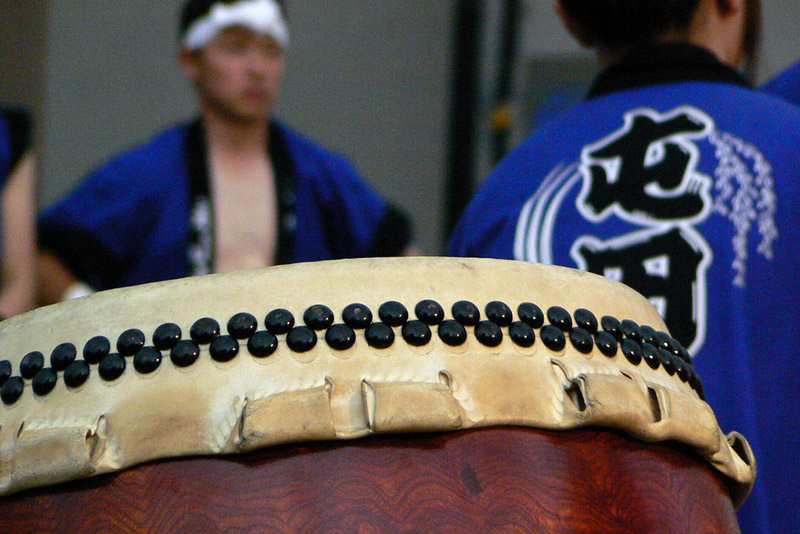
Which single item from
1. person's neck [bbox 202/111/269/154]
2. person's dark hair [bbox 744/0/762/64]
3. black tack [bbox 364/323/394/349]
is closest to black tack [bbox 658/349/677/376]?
black tack [bbox 364/323/394/349]

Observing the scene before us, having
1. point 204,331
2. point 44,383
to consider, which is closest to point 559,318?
point 204,331

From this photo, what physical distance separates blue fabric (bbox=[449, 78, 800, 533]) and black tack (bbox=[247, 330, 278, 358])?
558 mm

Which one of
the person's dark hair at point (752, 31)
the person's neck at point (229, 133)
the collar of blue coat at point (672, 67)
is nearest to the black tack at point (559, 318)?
the collar of blue coat at point (672, 67)

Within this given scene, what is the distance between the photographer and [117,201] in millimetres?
2211

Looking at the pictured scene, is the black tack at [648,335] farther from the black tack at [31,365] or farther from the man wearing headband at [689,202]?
the black tack at [31,365]

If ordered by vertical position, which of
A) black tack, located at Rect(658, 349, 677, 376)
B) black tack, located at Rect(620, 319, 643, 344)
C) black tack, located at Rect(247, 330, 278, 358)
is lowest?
black tack, located at Rect(658, 349, 677, 376)

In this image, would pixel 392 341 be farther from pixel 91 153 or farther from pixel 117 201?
pixel 91 153

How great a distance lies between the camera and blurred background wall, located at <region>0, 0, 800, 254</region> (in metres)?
2.62

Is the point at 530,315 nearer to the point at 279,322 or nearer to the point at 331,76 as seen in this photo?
the point at 279,322

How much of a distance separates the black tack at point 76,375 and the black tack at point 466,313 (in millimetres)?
246

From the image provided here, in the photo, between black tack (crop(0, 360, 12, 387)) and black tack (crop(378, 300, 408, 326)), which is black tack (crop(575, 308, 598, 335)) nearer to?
black tack (crop(378, 300, 408, 326))

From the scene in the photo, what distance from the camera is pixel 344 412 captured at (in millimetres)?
561

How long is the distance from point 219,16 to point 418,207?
157 cm

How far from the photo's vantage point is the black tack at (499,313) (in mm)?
609
